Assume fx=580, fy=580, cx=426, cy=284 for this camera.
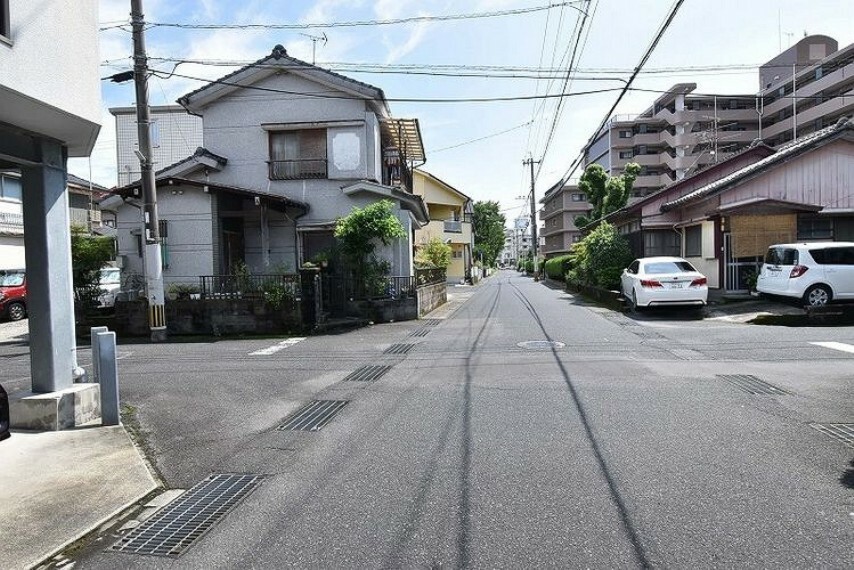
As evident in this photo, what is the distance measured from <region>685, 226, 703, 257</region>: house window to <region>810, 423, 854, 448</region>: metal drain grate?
48.7ft

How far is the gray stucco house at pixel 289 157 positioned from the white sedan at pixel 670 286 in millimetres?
6874

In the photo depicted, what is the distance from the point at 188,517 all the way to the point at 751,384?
6629 millimetres

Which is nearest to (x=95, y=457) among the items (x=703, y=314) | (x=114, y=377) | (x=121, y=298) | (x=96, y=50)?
(x=114, y=377)

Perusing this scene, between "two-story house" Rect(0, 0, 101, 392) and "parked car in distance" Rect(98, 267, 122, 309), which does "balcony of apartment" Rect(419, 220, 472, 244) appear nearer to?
"parked car in distance" Rect(98, 267, 122, 309)

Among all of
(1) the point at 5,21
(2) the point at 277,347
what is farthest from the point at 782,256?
(1) the point at 5,21

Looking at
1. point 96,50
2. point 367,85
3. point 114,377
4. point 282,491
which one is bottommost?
point 282,491

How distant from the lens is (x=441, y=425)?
18.7 feet

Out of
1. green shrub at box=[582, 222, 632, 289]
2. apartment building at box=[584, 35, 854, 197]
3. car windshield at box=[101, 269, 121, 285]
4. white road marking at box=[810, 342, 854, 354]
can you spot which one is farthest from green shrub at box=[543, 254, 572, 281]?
car windshield at box=[101, 269, 121, 285]

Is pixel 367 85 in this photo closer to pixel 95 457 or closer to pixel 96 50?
pixel 96 50

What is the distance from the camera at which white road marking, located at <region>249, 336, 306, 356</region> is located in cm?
1098

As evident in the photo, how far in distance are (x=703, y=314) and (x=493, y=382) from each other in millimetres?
9612

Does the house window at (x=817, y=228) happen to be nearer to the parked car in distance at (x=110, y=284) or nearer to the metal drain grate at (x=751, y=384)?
the metal drain grate at (x=751, y=384)

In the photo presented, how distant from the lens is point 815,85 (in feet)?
156

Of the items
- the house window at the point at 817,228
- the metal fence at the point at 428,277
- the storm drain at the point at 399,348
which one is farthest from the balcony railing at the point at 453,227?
the storm drain at the point at 399,348
